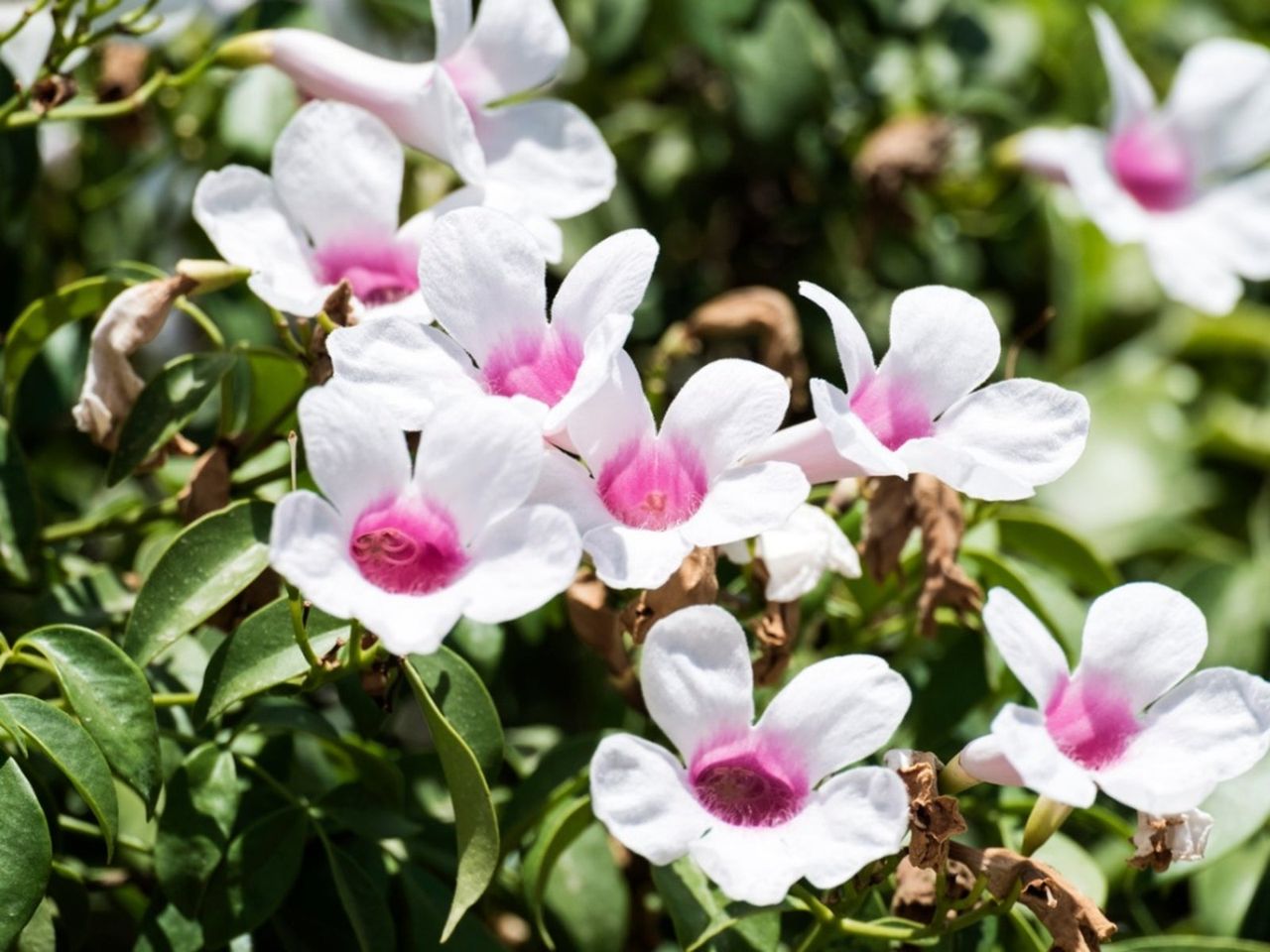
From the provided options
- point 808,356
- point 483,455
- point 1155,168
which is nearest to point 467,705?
point 483,455

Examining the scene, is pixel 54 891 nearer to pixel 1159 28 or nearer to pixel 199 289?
pixel 199 289

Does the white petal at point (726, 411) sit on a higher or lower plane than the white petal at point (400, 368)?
lower

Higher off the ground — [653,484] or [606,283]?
[606,283]

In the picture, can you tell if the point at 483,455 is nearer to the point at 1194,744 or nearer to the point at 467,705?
the point at 467,705

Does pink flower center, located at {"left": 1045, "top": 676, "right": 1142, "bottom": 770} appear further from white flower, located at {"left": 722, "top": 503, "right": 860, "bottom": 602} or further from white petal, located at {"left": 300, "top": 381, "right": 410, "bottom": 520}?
white petal, located at {"left": 300, "top": 381, "right": 410, "bottom": 520}

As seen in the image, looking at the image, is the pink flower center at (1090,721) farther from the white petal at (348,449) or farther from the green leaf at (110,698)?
the green leaf at (110,698)

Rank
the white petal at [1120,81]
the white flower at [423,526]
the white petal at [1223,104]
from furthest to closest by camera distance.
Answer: the white petal at [1223,104]
the white petal at [1120,81]
the white flower at [423,526]

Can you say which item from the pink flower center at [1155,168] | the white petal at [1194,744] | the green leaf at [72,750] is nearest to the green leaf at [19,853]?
the green leaf at [72,750]
